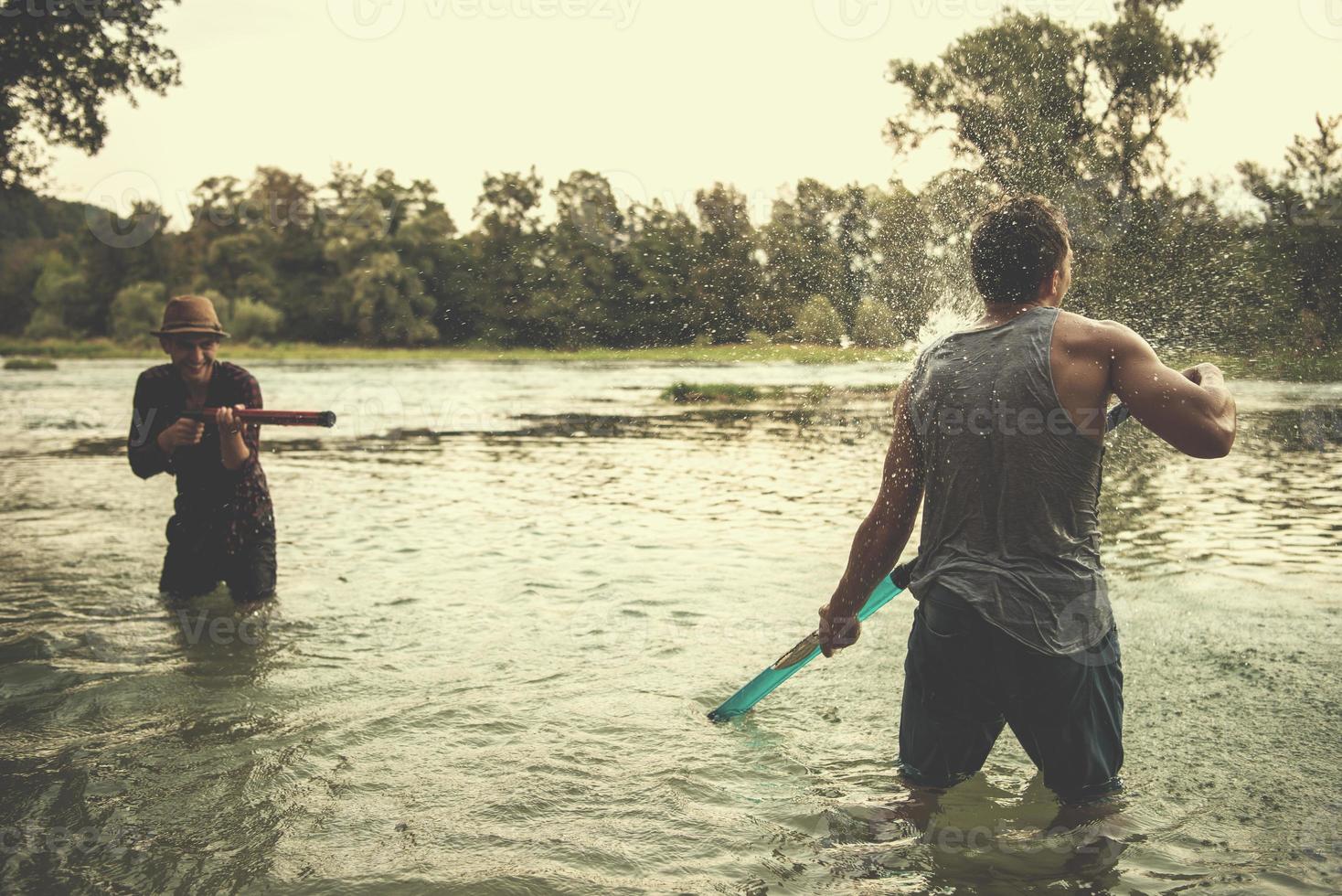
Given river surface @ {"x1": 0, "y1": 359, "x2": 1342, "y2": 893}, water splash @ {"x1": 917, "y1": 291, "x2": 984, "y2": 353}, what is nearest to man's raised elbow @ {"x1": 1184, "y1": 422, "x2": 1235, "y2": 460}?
river surface @ {"x1": 0, "y1": 359, "x2": 1342, "y2": 893}

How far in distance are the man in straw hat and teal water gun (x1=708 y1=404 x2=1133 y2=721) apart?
10.5 feet

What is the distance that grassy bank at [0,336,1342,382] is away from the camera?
26.7 metres

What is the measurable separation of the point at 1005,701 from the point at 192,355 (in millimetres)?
5026

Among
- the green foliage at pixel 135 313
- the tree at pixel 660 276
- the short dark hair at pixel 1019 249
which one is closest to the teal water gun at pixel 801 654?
the short dark hair at pixel 1019 249

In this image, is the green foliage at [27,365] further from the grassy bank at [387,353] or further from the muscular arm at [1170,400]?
the muscular arm at [1170,400]

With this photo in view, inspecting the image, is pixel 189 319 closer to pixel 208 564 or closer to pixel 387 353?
pixel 208 564

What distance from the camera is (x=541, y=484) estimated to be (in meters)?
12.8

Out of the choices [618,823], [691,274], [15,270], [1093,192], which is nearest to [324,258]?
[15,270]

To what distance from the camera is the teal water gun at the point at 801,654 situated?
3094 mm

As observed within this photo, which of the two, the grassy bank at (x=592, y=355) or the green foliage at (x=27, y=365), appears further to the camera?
the green foliage at (x=27, y=365)

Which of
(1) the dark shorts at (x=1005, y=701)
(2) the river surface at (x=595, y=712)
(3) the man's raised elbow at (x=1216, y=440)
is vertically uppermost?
(3) the man's raised elbow at (x=1216, y=440)

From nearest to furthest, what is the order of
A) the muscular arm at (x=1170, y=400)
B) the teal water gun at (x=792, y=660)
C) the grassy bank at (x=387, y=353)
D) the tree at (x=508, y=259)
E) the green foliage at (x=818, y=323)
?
the muscular arm at (x=1170, y=400)
the teal water gun at (x=792, y=660)
the green foliage at (x=818, y=323)
the tree at (x=508, y=259)
the grassy bank at (x=387, y=353)

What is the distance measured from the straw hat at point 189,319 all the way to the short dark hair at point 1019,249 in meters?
4.52

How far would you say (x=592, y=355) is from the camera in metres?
53.8
